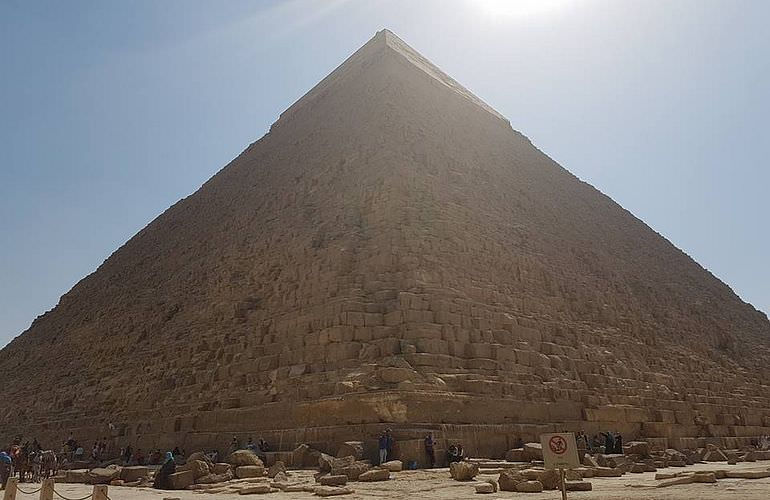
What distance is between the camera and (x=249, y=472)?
26.8 ft

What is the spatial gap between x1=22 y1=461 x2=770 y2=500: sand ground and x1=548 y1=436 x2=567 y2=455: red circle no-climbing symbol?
1.39 meters

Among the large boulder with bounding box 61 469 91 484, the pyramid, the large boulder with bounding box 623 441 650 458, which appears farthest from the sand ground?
the large boulder with bounding box 623 441 650 458

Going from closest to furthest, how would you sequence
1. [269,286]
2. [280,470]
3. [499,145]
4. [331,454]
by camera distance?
[280,470] → [331,454] → [269,286] → [499,145]

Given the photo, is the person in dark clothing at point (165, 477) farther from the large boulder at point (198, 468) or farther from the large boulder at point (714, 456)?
the large boulder at point (714, 456)

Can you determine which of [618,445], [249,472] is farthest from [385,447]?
[618,445]

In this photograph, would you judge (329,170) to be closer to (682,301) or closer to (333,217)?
(333,217)

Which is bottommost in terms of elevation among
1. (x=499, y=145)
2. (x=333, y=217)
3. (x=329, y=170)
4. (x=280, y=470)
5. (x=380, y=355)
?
(x=280, y=470)

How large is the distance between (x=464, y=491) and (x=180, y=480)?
11.9ft

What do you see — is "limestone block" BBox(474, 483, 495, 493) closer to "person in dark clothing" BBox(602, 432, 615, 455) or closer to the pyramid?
the pyramid

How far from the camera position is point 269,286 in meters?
13.6

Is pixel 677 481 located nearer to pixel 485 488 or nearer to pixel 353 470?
pixel 485 488

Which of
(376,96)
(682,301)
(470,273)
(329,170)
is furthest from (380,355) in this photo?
(682,301)

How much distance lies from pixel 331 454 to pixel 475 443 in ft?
6.79

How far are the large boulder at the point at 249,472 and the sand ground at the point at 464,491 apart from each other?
1.42 ft
